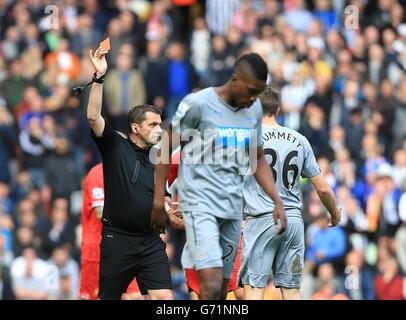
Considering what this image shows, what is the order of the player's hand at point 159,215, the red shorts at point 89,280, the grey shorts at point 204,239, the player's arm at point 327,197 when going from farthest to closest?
the red shorts at point 89,280 → the player's arm at point 327,197 → the grey shorts at point 204,239 → the player's hand at point 159,215

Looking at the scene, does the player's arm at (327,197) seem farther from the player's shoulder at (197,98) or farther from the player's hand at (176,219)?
the player's shoulder at (197,98)

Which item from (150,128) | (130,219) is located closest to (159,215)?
(130,219)

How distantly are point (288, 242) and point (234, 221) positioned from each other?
1611 millimetres

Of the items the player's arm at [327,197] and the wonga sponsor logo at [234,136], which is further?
the player's arm at [327,197]

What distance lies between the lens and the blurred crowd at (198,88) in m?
20.1

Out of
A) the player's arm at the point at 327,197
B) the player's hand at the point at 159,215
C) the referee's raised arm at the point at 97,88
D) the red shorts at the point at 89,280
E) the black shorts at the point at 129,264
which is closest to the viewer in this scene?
the player's hand at the point at 159,215

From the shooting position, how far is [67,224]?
68.2 ft

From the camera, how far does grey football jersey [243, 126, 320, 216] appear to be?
12.3 metres

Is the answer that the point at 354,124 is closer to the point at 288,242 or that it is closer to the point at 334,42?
the point at 334,42

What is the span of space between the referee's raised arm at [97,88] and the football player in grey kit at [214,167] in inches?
59.2

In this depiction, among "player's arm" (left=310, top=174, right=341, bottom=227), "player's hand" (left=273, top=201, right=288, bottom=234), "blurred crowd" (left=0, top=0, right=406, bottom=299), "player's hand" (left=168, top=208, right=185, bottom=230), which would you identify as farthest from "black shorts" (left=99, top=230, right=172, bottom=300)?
"blurred crowd" (left=0, top=0, right=406, bottom=299)

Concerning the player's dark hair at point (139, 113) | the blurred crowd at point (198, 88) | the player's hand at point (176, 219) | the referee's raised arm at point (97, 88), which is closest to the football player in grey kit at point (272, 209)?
the player's hand at point (176, 219)
